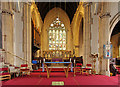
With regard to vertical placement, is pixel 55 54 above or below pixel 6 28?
below

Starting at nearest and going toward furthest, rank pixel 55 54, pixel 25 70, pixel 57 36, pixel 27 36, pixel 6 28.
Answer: pixel 25 70 < pixel 6 28 < pixel 27 36 < pixel 55 54 < pixel 57 36

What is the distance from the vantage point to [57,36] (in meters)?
21.7

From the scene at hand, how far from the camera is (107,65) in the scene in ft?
23.8

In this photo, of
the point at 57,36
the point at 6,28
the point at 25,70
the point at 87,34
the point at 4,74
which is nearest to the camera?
the point at 4,74

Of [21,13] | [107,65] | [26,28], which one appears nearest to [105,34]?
[107,65]

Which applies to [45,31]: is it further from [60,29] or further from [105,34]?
[105,34]

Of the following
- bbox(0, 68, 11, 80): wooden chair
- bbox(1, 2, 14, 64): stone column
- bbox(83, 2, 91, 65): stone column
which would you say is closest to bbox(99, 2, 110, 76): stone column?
bbox(83, 2, 91, 65): stone column

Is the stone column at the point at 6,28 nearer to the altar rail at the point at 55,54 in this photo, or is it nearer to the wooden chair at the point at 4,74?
the wooden chair at the point at 4,74

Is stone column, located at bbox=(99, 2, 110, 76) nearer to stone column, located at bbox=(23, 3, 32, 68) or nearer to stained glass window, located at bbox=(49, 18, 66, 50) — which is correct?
stone column, located at bbox=(23, 3, 32, 68)

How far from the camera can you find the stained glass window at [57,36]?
21359mm

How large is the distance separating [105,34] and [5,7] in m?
5.69

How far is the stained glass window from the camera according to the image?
21359mm

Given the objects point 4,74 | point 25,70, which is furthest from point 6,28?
point 4,74

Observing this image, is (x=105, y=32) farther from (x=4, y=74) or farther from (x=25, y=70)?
(x=4, y=74)
